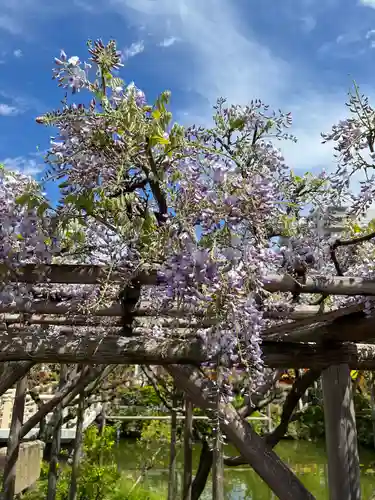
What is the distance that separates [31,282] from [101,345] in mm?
490

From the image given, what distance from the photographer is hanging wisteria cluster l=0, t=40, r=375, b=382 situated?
156cm

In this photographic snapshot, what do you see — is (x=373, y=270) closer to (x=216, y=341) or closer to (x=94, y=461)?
(x=216, y=341)

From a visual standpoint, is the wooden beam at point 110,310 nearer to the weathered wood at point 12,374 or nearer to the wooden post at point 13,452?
the weathered wood at point 12,374

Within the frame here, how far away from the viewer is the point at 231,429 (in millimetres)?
2211

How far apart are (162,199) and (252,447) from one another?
1.26m

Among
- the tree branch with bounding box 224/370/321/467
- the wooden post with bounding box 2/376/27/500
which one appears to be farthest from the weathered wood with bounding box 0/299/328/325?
the wooden post with bounding box 2/376/27/500

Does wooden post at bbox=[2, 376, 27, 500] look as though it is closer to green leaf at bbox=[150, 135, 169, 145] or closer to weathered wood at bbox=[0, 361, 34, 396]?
weathered wood at bbox=[0, 361, 34, 396]

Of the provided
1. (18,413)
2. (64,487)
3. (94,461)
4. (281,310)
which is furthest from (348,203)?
(64,487)

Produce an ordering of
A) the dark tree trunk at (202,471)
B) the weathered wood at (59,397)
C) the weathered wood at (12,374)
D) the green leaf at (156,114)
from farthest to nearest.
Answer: the dark tree trunk at (202,471), the weathered wood at (59,397), the weathered wood at (12,374), the green leaf at (156,114)

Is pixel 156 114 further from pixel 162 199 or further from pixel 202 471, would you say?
pixel 202 471

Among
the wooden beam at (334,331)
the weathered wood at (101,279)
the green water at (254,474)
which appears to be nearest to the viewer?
the weathered wood at (101,279)

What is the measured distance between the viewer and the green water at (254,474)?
9305mm

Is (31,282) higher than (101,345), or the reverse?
(31,282)

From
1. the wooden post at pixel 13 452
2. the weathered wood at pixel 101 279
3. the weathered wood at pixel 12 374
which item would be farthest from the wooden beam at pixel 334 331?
the wooden post at pixel 13 452
